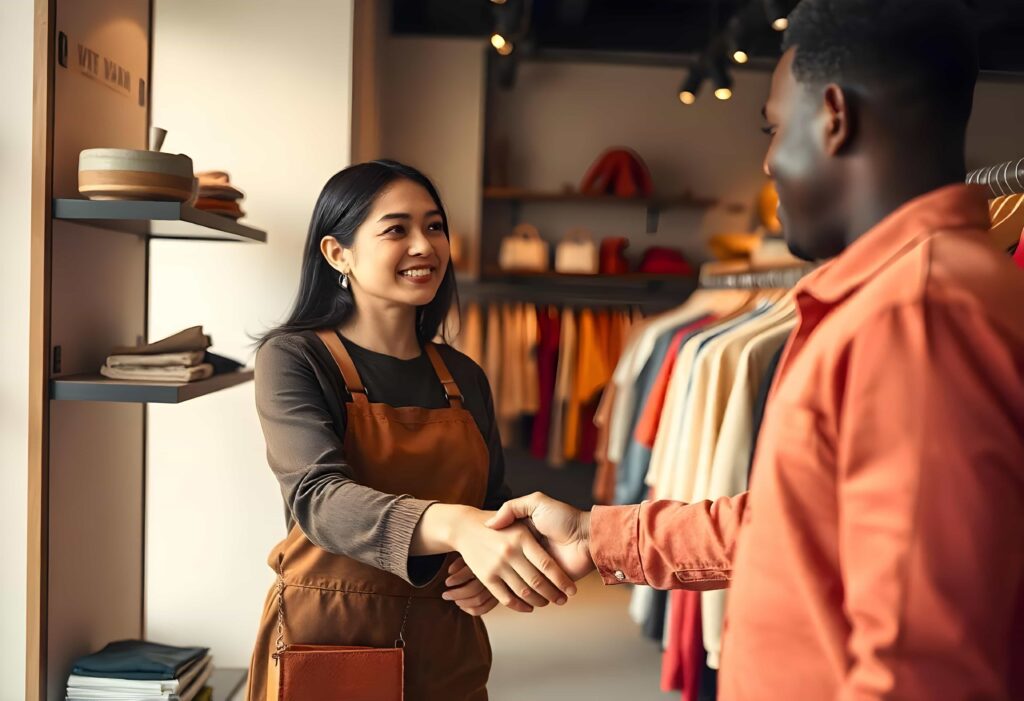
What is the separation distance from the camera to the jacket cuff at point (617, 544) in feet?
5.17

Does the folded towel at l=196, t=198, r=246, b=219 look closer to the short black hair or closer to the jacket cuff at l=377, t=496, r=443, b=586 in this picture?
the jacket cuff at l=377, t=496, r=443, b=586

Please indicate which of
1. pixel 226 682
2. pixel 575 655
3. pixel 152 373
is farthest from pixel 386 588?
pixel 575 655

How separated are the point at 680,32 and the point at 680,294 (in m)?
1.70

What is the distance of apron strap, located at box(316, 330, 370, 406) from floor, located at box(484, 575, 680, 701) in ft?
7.53

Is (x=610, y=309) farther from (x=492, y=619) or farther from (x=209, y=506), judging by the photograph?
(x=209, y=506)

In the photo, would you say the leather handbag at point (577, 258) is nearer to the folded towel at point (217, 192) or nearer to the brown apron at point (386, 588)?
the folded towel at point (217, 192)

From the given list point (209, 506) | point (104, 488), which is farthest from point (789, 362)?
point (209, 506)

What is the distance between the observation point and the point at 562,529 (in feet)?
5.71

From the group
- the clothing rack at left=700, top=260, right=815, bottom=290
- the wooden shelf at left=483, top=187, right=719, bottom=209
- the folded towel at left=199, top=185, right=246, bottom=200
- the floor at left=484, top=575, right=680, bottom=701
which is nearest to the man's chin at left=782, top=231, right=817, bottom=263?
the folded towel at left=199, top=185, right=246, bottom=200

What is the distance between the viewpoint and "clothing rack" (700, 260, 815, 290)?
154 inches

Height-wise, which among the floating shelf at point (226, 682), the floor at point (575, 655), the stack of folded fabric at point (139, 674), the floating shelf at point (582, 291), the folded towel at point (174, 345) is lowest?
the floor at point (575, 655)

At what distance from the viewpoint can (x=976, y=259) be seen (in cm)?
90

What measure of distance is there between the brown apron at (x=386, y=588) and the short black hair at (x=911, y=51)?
1.19 meters

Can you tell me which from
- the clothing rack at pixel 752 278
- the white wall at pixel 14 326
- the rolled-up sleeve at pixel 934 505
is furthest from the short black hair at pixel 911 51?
the clothing rack at pixel 752 278
